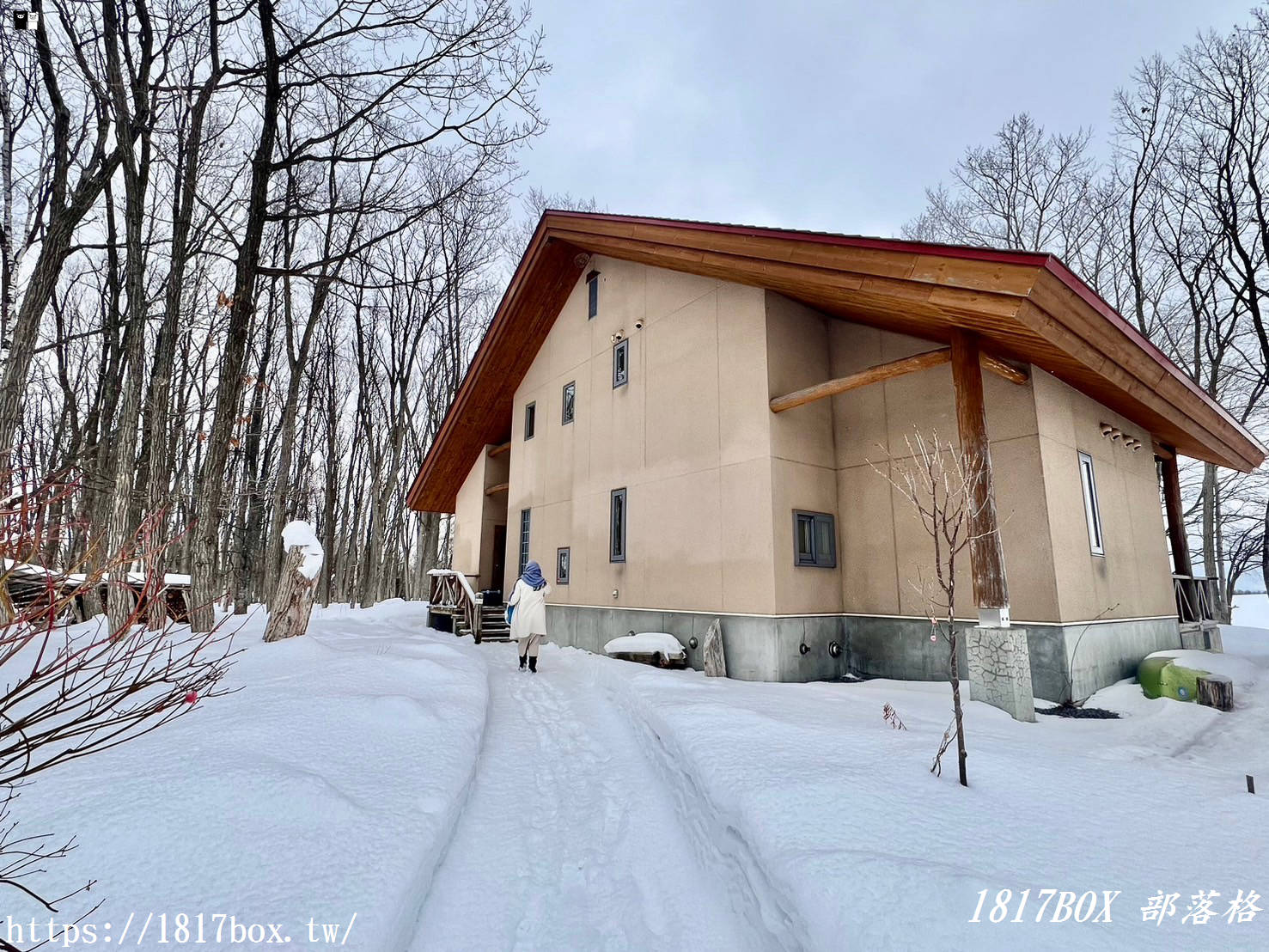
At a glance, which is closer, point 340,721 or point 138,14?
point 340,721

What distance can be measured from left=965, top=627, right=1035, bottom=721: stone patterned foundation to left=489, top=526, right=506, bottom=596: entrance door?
11.8 metres

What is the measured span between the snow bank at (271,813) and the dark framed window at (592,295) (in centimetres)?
944

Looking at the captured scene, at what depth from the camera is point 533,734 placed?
5621 mm

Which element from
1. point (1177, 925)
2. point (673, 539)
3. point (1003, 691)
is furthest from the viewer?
point (673, 539)

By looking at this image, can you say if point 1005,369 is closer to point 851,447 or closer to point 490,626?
point 851,447

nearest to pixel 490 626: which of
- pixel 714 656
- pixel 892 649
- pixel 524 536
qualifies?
pixel 524 536

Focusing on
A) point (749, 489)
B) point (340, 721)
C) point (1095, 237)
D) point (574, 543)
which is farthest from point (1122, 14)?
point (340, 721)

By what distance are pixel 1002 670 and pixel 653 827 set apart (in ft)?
14.3

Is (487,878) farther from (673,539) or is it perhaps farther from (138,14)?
(138,14)

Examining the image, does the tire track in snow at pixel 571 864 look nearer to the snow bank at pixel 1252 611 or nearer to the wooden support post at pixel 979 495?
the wooden support post at pixel 979 495

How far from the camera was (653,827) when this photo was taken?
378 centimetres

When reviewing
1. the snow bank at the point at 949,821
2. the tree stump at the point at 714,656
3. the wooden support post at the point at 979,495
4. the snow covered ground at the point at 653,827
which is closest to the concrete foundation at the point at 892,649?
the tree stump at the point at 714,656

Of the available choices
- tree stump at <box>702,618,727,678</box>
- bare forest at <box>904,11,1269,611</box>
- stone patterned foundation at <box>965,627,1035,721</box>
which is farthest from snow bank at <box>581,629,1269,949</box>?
bare forest at <box>904,11,1269,611</box>

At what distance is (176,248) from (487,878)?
9.20 metres
